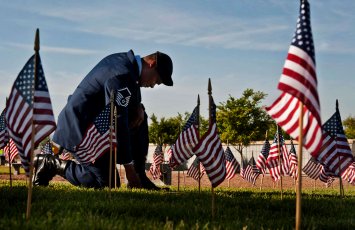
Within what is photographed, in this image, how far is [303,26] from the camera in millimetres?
4973

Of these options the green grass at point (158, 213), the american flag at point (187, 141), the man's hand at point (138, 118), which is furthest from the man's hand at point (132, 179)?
the green grass at point (158, 213)

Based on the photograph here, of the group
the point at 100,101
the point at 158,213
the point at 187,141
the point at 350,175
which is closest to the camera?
the point at 158,213

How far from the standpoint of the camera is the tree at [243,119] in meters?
48.1

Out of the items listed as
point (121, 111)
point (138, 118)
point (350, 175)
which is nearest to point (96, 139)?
point (121, 111)

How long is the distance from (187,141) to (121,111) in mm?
1976

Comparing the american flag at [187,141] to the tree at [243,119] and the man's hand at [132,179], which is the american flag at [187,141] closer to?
the man's hand at [132,179]

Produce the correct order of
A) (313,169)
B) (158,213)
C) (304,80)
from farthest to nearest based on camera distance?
(313,169)
(158,213)
(304,80)

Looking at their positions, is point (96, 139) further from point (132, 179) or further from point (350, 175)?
point (350, 175)

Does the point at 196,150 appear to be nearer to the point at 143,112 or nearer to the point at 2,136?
the point at 143,112

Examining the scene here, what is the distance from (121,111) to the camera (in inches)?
384

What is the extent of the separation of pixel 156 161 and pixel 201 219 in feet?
49.5

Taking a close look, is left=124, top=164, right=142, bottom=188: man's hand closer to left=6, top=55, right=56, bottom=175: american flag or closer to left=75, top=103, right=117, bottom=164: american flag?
left=75, top=103, right=117, bottom=164: american flag

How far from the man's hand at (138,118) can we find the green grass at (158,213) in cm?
220

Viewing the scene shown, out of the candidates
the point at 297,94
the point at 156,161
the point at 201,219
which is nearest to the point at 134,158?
the point at 201,219
